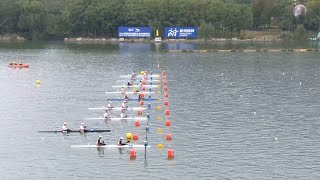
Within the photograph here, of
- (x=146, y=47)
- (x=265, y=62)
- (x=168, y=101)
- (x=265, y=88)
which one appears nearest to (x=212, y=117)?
(x=168, y=101)

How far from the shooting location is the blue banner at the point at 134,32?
4541 inches

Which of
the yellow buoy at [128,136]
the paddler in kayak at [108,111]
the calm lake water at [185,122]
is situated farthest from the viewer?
the paddler in kayak at [108,111]

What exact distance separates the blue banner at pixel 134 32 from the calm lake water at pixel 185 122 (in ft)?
133

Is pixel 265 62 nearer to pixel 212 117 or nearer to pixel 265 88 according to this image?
pixel 265 88

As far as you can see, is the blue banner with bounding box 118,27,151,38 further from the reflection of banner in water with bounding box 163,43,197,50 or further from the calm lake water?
the calm lake water

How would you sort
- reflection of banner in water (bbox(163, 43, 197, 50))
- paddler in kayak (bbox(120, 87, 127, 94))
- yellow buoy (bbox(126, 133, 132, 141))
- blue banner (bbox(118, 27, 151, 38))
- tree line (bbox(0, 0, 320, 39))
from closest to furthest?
yellow buoy (bbox(126, 133, 132, 141)), paddler in kayak (bbox(120, 87, 127, 94)), reflection of banner in water (bbox(163, 43, 197, 50)), tree line (bbox(0, 0, 320, 39)), blue banner (bbox(118, 27, 151, 38))

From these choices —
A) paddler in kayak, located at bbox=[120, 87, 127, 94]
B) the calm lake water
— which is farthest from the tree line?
paddler in kayak, located at bbox=[120, 87, 127, 94]

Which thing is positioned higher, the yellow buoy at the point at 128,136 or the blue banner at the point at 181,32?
the blue banner at the point at 181,32

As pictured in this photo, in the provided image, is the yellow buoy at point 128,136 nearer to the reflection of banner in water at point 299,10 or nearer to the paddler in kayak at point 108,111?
the paddler in kayak at point 108,111

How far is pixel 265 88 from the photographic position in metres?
53.8

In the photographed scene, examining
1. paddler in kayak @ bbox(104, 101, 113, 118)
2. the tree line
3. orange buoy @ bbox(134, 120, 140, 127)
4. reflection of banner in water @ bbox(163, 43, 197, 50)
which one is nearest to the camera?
orange buoy @ bbox(134, 120, 140, 127)

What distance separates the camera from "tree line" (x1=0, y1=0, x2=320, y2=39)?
114 metres

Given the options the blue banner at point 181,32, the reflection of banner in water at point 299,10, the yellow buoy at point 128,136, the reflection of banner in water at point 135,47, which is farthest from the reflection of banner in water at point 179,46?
the yellow buoy at point 128,136

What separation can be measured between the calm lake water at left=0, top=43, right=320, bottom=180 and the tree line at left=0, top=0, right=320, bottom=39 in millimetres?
39841
